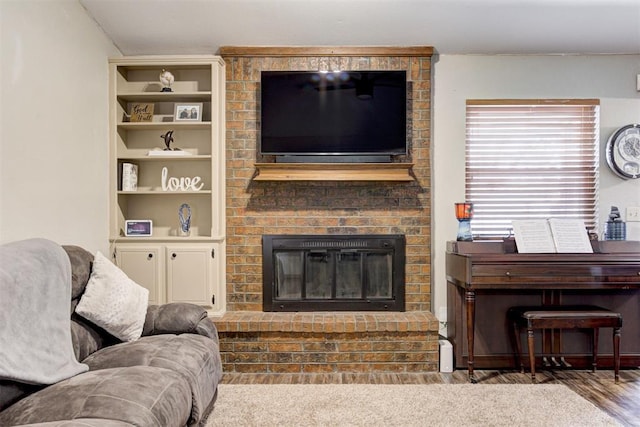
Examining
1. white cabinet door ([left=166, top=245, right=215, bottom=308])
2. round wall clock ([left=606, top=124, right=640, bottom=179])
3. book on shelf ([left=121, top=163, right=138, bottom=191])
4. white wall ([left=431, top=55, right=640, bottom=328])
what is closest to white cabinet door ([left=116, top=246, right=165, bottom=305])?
white cabinet door ([left=166, top=245, right=215, bottom=308])

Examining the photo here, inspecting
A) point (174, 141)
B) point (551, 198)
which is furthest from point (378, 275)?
point (174, 141)

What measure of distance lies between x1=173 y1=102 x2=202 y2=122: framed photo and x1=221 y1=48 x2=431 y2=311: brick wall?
226mm

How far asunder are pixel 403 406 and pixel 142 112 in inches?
112

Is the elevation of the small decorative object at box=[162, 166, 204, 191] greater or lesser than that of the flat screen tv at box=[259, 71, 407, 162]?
lesser

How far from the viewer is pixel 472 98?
3.50 m

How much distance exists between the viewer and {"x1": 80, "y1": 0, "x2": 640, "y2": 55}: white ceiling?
2910 millimetres

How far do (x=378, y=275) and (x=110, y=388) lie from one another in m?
2.21

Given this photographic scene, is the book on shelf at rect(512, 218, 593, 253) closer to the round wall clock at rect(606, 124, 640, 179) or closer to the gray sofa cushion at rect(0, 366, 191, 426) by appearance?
the round wall clock at rect(606, 124, 640, 179)

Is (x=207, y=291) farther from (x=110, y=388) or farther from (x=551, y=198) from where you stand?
(x=551, y=198)

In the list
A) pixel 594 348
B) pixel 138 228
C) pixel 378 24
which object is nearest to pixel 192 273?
pixel 138 228

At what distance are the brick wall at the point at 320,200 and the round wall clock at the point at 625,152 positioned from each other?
A: 144 centimetres

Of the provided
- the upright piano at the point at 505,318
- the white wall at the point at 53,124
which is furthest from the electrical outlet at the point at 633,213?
the white wall at the point at 53,124

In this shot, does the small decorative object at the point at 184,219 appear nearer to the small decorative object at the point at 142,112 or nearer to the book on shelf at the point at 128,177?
the book on shelf at the point at 128,177

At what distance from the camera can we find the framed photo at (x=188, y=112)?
3.44 meters
